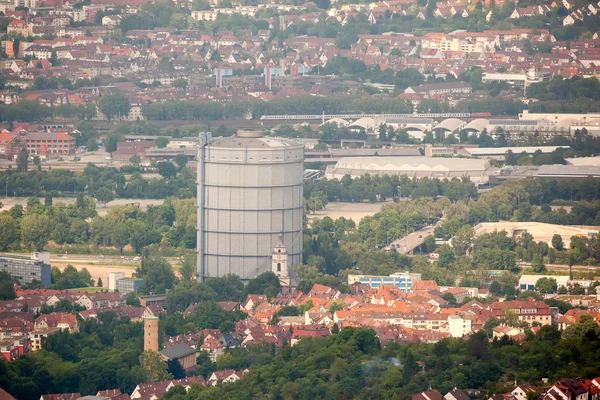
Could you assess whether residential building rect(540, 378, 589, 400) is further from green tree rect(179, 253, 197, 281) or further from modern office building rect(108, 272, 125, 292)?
modern office building rect(108, 272, 125, 292)

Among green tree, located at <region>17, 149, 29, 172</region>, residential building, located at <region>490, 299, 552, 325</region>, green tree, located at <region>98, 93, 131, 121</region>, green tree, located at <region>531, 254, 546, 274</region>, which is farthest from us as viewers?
green tree, located at <region>98, 93, 131, 121</region>

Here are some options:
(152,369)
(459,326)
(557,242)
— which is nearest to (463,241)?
(557,242)

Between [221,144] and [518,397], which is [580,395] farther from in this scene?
[221,144]

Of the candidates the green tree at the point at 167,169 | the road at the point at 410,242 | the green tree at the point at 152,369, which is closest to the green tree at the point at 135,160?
the green tree at the point at 167,169

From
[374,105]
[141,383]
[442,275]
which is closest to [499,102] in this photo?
[374,105]

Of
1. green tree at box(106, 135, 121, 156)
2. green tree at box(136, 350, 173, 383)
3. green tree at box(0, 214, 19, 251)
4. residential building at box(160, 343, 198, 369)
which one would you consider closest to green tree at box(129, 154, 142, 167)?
green tree at box(106, 135, 121, 156)

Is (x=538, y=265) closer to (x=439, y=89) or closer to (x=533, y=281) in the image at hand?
(x=533, y=281)
